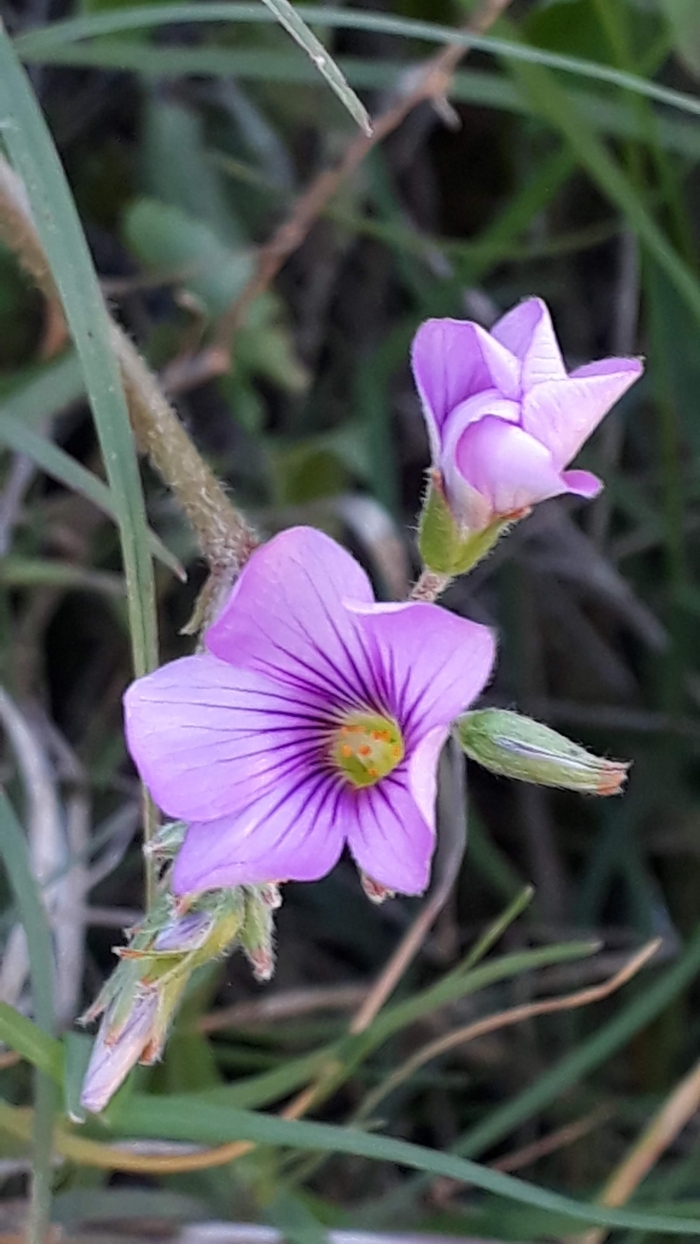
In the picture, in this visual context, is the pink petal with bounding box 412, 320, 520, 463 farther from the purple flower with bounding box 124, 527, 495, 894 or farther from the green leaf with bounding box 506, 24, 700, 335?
the green leaf with bounding box 506, 24, 700, 335

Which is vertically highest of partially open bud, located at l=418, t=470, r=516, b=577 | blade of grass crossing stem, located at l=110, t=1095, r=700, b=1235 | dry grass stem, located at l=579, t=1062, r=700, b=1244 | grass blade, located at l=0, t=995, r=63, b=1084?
partially open bud, located at l=418, t=470, r=516, b=577

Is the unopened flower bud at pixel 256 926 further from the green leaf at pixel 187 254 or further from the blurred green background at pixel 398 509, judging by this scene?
the green leaf at pixel 187 254

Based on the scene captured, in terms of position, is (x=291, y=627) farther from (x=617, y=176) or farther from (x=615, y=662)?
(x=615, y=662)

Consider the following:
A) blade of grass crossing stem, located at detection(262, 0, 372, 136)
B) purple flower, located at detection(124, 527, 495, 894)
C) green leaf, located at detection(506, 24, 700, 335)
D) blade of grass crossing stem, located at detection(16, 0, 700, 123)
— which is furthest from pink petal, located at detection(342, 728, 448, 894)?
green leaf, located at detection(506, 24, 700, 335)

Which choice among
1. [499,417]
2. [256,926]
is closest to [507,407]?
[499,417]

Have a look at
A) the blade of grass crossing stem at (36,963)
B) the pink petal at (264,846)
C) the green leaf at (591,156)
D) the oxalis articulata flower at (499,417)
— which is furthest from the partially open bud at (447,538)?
the green leaf at (591,156)

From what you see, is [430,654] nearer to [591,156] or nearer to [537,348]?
[537,348]
